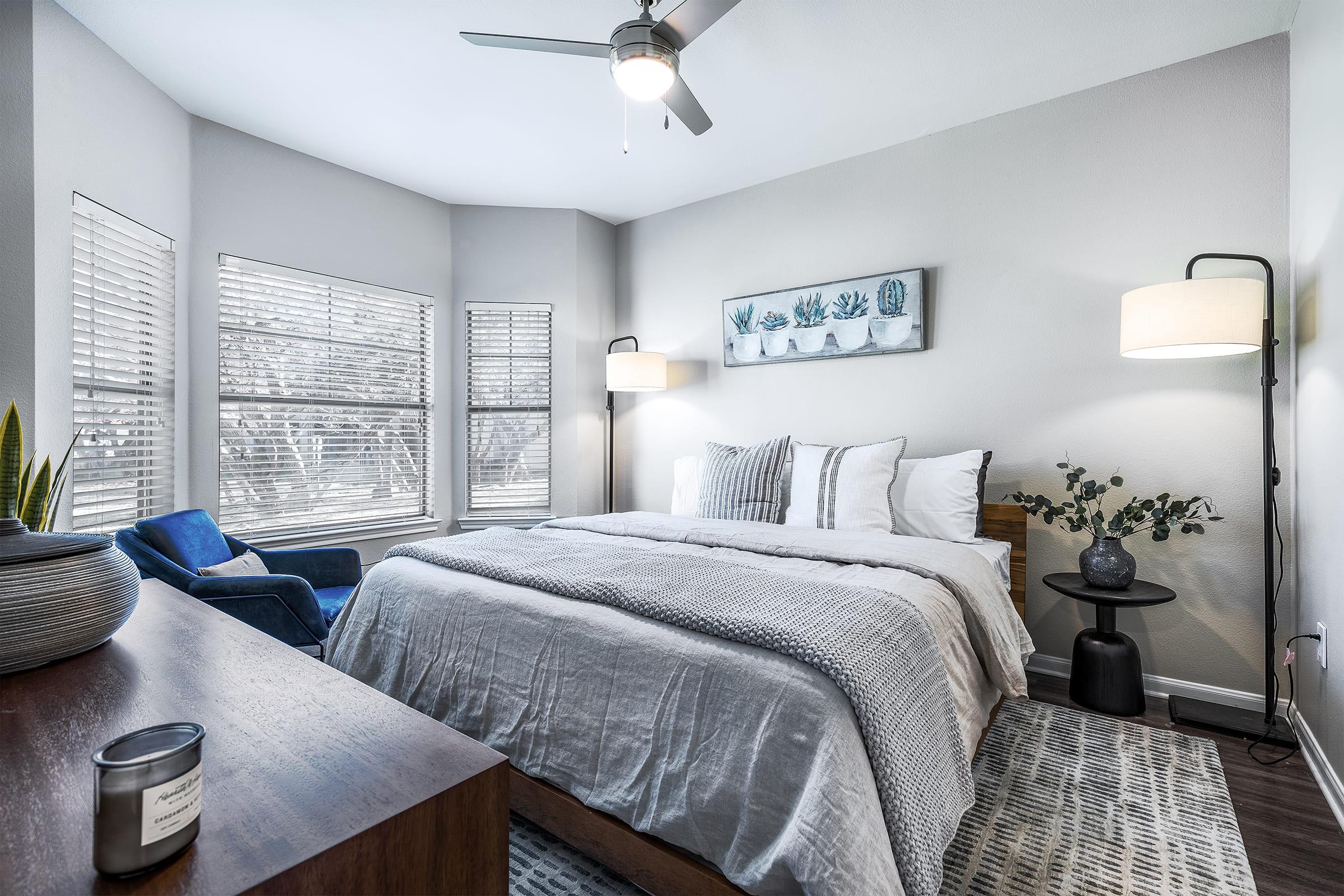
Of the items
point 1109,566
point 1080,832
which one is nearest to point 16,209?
point 1080,832

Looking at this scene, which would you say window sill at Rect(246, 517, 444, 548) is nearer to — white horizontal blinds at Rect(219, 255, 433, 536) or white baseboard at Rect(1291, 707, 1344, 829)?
white horizontal blinds at Rect(219, 255, 433, 536)

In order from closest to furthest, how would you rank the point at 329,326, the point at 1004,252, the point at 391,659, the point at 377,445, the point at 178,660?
the point at 178,660 < the point at 391,659 < the point at 1004,252 < the point at 329,326 < the point at 377,445

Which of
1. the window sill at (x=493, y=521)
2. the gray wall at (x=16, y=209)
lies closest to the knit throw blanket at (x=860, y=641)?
the gray wall at (x=16, y=209)

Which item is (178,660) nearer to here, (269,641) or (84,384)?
(269,641)

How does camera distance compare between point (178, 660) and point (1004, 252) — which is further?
point (1004, 252)

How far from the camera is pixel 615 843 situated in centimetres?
148

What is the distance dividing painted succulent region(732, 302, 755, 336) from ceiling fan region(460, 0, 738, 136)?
183cm

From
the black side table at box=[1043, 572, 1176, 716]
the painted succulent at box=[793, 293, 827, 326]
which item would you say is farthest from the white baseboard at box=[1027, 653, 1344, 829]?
the painted succulent at box=[793, 293, 827, 326]

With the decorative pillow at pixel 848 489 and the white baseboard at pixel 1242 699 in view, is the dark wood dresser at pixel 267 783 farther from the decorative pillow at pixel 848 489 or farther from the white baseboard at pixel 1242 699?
the white baseboard at pixel 1242 699

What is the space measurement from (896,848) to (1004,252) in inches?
109

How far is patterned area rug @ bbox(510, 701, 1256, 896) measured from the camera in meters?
1.55

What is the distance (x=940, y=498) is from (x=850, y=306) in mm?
1228

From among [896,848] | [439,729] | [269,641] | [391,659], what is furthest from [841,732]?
[391,659]

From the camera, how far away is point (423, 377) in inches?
163
